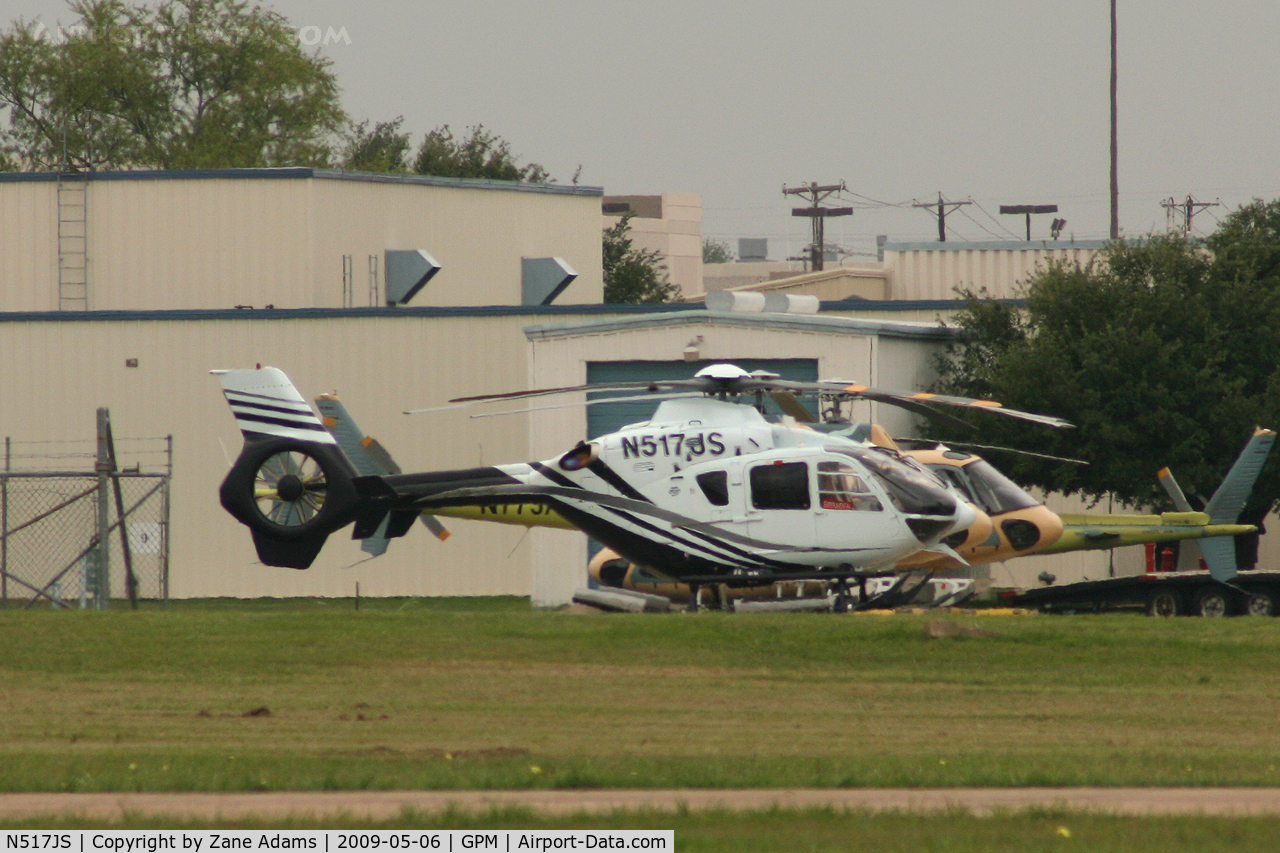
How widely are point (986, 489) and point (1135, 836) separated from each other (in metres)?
A: 13.7

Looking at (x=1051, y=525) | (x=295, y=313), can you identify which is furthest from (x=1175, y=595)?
(x=295, y=313)

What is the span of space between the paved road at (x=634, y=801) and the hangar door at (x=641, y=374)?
18044 millimetres

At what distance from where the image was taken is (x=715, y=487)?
21.3 meters

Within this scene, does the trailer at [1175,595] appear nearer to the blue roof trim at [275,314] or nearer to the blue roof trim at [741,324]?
the blue roof trim at [741,324]

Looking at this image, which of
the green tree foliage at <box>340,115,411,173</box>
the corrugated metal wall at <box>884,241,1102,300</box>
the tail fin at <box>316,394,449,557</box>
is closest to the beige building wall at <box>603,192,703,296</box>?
the green tree foliage at <box>340,115,411,173</box>

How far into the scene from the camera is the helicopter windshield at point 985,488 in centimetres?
2292

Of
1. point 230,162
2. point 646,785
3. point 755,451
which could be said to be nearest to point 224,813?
point 646,785

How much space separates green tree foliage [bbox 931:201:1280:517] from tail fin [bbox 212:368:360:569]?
10.9m

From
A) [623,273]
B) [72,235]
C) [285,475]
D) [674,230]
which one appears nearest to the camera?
[285,475]

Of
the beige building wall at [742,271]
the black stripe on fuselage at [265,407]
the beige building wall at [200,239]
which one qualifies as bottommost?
the black stripe on fuselage at [265,407]

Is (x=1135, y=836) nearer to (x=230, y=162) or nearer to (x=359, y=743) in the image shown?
(x=359, y=743)

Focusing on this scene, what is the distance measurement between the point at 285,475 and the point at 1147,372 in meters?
13.3

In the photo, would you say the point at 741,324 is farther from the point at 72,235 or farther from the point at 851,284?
the point at 851,284
